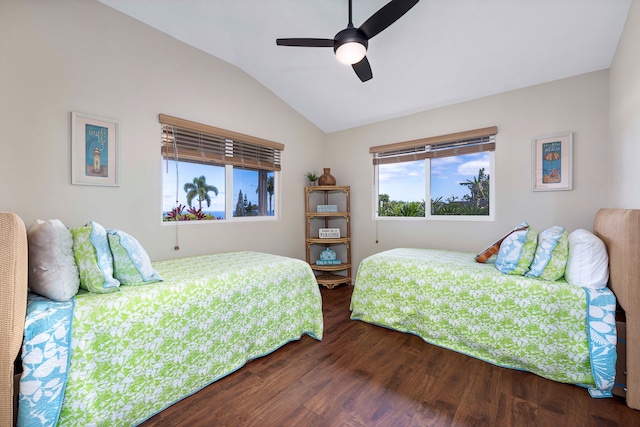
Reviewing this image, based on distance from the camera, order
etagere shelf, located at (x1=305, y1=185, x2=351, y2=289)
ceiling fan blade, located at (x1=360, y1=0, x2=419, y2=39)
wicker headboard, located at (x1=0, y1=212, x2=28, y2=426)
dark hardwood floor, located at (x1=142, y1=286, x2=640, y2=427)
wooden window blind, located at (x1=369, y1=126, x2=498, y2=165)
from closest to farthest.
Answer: wicker headboard, located at (x1=0, y1=212, x2=28, y2=426), dark hardwood floor, located at (x1=142, y1=286, x2=640, y2=427), ceiling fan blade, located at (x1=360, y1=0, x2=419, y2=39), wooden window blind, located at (x1=369, y1=126, x2=498, y2=165), etagere shelf, located at (x1=305, y1=185, x2=351, y2=289)

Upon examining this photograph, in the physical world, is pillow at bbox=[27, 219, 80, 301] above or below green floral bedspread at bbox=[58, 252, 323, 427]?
above

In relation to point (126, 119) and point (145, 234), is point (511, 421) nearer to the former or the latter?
point (145, 234)

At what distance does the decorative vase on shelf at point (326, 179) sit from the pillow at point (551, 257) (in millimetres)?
2545

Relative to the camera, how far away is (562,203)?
Result: 8.55 feet

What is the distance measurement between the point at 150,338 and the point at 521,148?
3545mm

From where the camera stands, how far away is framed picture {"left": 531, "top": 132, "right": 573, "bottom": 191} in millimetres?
2562

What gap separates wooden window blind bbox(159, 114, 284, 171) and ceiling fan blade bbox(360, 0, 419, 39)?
1849 millimetres

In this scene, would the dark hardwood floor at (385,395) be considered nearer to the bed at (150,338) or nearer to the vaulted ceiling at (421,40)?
the bed at (150,338)

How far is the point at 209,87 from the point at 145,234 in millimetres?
1650

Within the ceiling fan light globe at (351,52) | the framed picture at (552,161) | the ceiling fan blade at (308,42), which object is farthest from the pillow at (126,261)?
the framed picture at (552,161)

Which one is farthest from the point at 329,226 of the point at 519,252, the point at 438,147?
the point at 519,252

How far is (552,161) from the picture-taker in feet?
8.66

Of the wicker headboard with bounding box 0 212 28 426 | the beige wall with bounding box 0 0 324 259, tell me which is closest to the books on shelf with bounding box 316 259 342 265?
the beige wall with bounding box 0 0 324 259

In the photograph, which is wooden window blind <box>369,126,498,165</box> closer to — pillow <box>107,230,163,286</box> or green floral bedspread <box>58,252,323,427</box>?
green floral bedspread <box>58,252,323,427</box>
